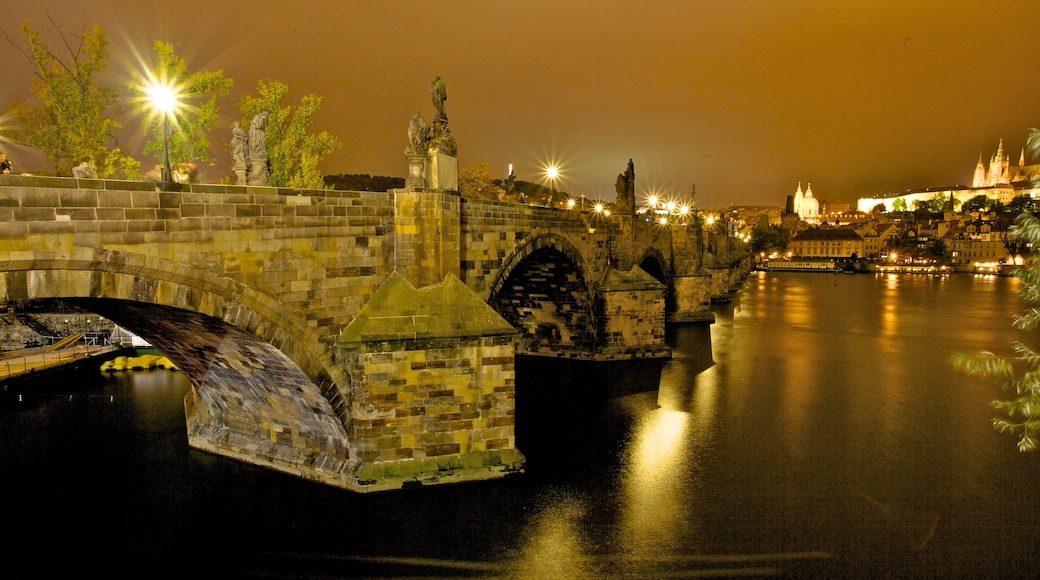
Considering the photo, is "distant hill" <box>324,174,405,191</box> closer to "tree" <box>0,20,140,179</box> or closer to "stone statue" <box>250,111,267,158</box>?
"tree" <box>0,20,140,179</box>

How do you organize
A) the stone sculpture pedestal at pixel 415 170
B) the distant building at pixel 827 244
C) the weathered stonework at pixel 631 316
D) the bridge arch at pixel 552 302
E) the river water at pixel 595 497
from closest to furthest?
1. the river water at pixel 595 497
2. the stone sculpture pedestal at pixel 415 170
3. the bridge arch at pixel 552 302
4. the weathered stonework at pixel 631 316
5. the distant building at pixel 827 244

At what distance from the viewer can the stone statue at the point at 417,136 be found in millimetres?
13211

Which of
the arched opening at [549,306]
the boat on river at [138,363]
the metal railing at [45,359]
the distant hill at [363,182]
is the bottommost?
the boat on river at [138,363]

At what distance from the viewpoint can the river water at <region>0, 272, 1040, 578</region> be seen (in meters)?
10.6

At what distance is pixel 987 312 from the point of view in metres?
47.1

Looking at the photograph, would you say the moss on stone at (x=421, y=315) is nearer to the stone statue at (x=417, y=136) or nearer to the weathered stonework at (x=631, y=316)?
the stone statue at (x=417, y=136)

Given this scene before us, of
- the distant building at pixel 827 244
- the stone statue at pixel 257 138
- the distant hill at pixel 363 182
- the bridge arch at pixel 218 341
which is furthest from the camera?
the distant building at pixel 827 244

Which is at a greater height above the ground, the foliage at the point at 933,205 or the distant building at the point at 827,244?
the foliage at the point at 933,205

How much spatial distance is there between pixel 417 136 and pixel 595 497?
26.7 ft

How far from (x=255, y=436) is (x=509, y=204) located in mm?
8463

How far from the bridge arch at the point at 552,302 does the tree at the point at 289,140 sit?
1178 centimetres

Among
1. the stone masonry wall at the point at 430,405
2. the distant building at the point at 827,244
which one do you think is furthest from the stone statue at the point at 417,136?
the distant building at the point at 827,244

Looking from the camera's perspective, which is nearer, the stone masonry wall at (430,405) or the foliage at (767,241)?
the stone masonry wall at (430,405)

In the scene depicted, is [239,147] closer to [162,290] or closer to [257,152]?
[257,152]
